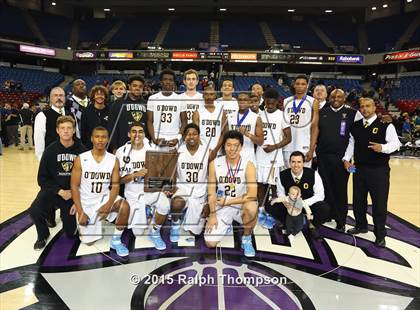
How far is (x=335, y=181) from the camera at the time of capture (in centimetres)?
370

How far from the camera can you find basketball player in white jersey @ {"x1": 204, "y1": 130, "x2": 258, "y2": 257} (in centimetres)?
314

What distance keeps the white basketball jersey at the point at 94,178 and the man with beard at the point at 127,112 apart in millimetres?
496

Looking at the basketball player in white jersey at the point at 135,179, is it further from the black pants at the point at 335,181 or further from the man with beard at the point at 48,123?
the black pants at the point at 335,181

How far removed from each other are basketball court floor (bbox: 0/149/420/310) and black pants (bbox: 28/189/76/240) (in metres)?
0.16

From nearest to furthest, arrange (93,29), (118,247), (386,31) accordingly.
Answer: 1. (118,247)
2. (386,31)
3. (93,29)

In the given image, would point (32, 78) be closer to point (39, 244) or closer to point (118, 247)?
point (39, 244)

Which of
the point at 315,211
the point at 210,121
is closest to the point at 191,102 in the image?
the point at 210,121

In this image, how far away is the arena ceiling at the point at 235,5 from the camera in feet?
71.8

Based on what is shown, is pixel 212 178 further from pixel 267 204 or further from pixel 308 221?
pixel 308 221

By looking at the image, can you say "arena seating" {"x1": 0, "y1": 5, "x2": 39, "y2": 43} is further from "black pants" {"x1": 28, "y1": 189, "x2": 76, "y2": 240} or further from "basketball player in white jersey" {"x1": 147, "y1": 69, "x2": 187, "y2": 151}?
"black pants" {"x1": 28, "y1": 189, "x2": 76, "y2": 240}

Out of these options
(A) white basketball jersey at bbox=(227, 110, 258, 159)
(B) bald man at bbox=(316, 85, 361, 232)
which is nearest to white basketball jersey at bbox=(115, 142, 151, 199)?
(A) white basketball jersey at bbox=(227, 110, 258, 159)

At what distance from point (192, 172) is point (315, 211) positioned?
1.35 meters

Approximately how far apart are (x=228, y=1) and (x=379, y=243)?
72.6 feet

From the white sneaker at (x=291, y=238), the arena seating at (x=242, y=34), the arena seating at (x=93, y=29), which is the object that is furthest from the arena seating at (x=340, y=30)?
the white sneaker at (x=291, y=238)
